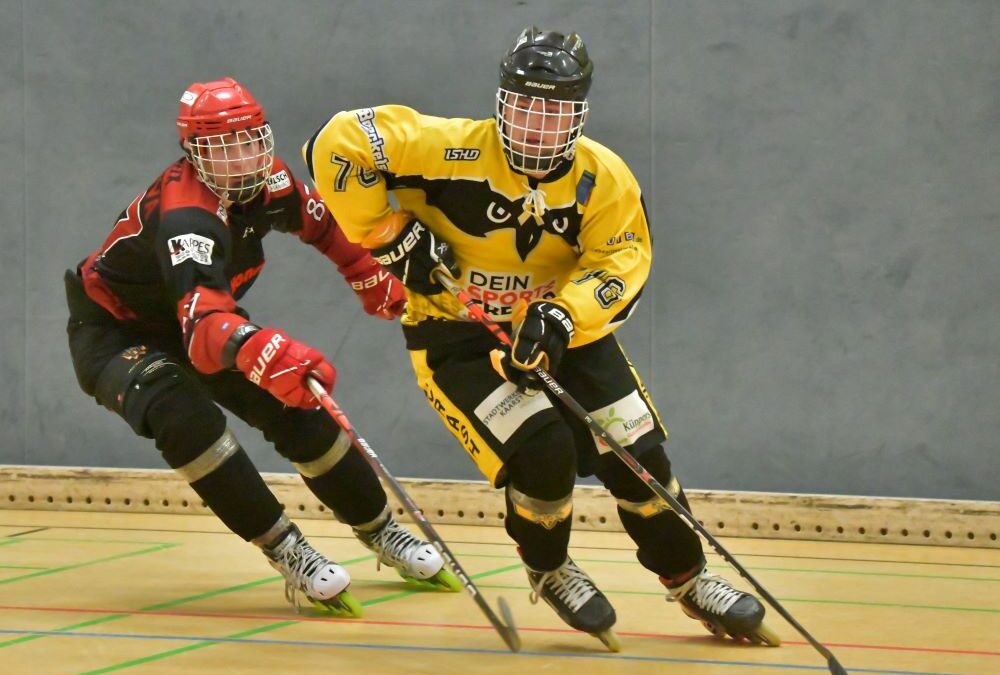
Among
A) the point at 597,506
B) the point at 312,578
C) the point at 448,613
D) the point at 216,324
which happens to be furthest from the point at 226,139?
the point at 597,506

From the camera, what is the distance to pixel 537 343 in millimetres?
3125

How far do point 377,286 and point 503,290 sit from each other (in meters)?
0.69

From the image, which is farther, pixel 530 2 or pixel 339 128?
pixel 530 2

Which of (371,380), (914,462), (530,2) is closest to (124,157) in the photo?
(371,380)

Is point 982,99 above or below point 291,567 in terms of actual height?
above

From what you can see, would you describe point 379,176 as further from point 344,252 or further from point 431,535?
point 431,535

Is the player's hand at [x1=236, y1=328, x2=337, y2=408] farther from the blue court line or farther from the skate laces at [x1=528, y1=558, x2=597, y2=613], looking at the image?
the skate laces at [x1=528, y1=558, x2=597, y2=613]

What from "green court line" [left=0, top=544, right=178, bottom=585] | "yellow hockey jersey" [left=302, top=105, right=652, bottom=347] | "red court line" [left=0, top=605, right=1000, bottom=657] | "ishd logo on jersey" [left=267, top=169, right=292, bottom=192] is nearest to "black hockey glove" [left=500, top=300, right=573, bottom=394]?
"yellow hockey jersey" [left=302, top=105, right=652, bottom=347]

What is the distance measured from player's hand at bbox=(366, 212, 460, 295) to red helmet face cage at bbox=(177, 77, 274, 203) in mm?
475

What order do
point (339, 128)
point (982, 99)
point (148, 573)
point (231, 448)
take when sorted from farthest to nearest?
point (982, 99) < point (148, 573) < point (231, 448) < point (339, 128)

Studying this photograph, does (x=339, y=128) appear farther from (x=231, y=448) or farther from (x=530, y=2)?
(x=530, y=2)

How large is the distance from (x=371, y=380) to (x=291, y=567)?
1979mm

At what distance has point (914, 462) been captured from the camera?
16.6ft

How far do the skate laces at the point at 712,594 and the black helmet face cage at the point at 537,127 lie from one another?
1.13 m
